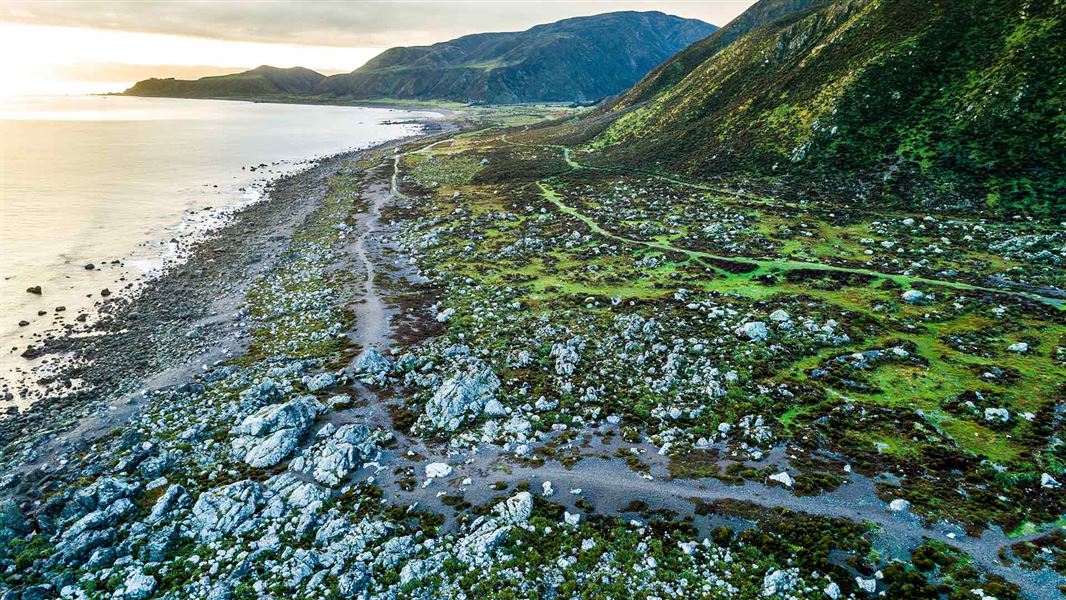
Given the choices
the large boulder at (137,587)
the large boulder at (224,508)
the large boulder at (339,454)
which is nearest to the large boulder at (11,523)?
the large boulder at (224,508)

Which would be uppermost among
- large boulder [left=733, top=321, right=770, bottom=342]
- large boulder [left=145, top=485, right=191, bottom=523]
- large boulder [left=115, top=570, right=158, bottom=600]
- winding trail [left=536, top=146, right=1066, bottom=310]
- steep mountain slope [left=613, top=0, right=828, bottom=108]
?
steep mountain slope [left=613, top=0, right=828, bottom=108]

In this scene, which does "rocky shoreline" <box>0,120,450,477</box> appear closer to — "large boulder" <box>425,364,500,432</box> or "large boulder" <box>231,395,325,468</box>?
"large boulder" <box>231,395,325,468</box>

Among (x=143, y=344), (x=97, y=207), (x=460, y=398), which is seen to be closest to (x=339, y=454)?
(x=460, y=398)

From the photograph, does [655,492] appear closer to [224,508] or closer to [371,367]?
[224,508]

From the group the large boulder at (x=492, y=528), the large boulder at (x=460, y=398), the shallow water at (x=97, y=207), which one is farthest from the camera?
the shallow water at (x=97, y=207)

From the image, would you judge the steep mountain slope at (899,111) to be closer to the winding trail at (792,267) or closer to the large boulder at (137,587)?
the winding trail at (792,267)

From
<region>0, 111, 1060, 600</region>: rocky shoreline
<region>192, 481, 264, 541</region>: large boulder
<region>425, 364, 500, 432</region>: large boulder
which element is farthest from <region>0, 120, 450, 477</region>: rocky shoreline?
<region>425, 364, 500, 432</region>: large boulder


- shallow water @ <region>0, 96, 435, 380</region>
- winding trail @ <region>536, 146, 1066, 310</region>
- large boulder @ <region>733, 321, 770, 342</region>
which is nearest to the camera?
large boulder @ <region>733, 321, 770, 342</region>
